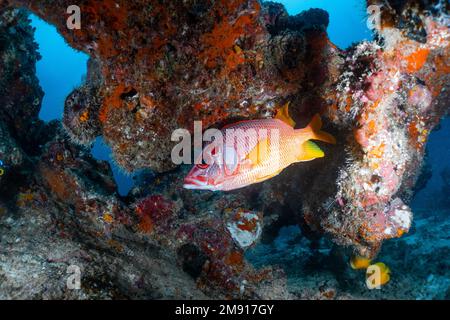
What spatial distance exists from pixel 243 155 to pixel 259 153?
0.54 ft

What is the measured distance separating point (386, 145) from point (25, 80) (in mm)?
6649

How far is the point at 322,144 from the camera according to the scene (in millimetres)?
4180

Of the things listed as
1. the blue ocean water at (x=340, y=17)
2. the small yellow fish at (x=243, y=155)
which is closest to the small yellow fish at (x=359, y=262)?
the small yellow fish at (x=243, y=155)

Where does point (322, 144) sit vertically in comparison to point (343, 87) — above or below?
below

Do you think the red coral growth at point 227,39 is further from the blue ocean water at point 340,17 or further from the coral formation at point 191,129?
the blue ocean water at point 340,17

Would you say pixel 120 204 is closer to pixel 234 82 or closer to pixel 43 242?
pixel 43 242

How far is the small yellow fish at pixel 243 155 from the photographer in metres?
2.63

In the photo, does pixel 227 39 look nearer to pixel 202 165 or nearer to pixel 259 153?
pixel 259 153

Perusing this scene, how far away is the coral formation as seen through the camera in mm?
3039

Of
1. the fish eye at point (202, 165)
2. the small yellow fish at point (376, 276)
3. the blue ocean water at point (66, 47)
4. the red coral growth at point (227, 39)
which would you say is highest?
the blue ocean water at point (66, 47)

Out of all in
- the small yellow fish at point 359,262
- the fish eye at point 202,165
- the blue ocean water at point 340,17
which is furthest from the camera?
the blue ocean water at point 340,17

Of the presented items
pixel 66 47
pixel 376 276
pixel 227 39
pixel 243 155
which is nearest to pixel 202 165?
pixel 243 155

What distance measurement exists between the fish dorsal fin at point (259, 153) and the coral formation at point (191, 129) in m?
1.09
